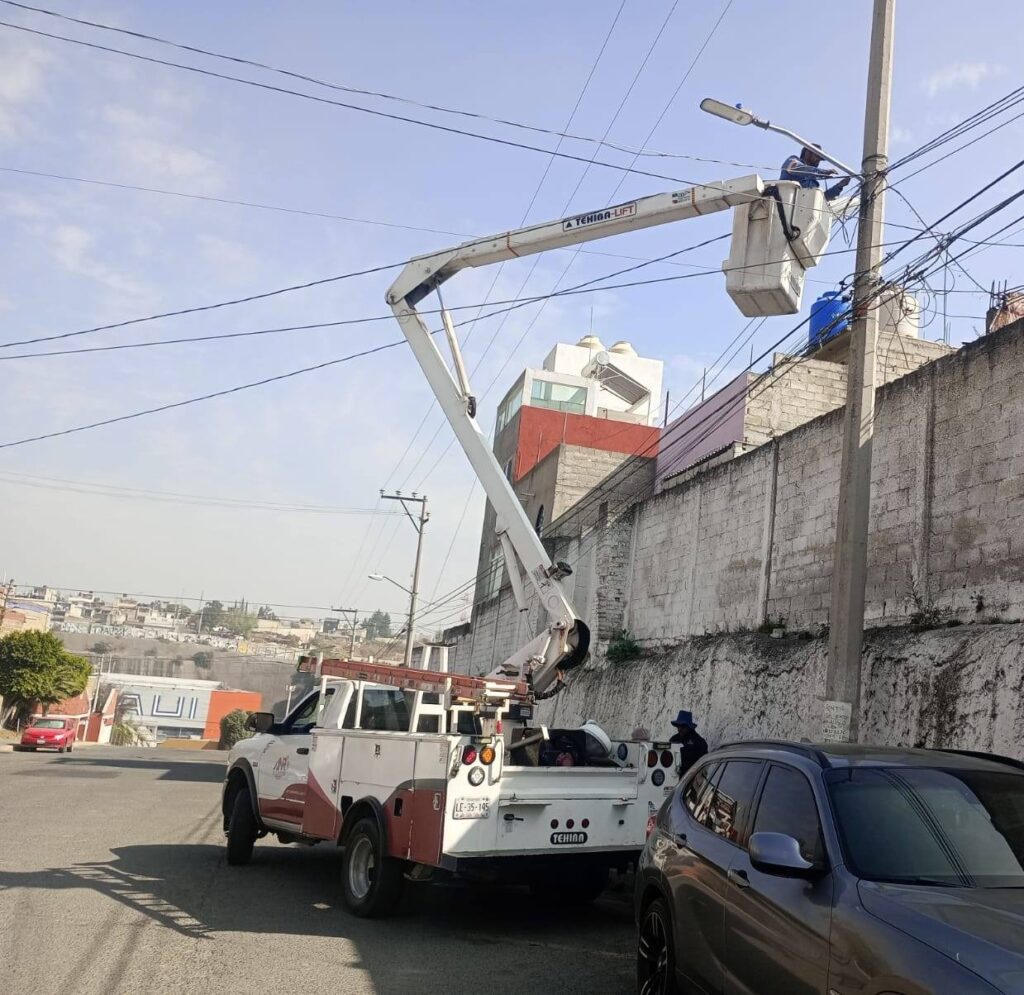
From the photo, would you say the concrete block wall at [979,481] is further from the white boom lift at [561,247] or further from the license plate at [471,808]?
the license plate at [471,808]

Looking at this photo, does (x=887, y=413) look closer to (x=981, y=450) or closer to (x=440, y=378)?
(x=981, y=450)

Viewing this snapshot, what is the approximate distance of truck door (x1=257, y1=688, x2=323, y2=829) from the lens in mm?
10461

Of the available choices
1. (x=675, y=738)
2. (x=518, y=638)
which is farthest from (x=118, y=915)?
(x=518, y=638)

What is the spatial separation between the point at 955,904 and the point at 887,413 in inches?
340

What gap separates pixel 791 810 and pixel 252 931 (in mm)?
4749

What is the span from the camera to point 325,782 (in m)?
9.62

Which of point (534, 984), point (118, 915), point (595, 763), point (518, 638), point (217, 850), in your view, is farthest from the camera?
point (518, 638)

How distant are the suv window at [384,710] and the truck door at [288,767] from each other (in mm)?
622

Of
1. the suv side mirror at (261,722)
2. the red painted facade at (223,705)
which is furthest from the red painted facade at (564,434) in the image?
the red painted facade at (223,705)

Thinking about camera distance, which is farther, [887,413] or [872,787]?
[887,413]

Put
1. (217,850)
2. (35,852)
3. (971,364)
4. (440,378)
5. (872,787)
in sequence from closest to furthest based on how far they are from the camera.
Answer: (872,787), (971,364), (35,852), (217,850), (440,378)

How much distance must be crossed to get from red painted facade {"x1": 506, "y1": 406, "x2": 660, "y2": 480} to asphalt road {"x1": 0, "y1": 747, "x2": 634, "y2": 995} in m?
30.2

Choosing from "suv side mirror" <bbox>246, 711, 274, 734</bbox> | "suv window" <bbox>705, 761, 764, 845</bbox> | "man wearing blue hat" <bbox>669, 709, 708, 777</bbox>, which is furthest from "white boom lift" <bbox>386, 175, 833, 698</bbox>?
"suv window" <bbox>705, 761, 764, 845</bbox>

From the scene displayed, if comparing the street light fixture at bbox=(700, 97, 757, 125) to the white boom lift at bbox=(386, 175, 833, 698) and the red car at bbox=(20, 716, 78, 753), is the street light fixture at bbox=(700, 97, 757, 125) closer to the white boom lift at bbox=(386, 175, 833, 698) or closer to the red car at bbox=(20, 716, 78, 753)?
the white boom lift at bbox=(386, 175, 833, 698)
